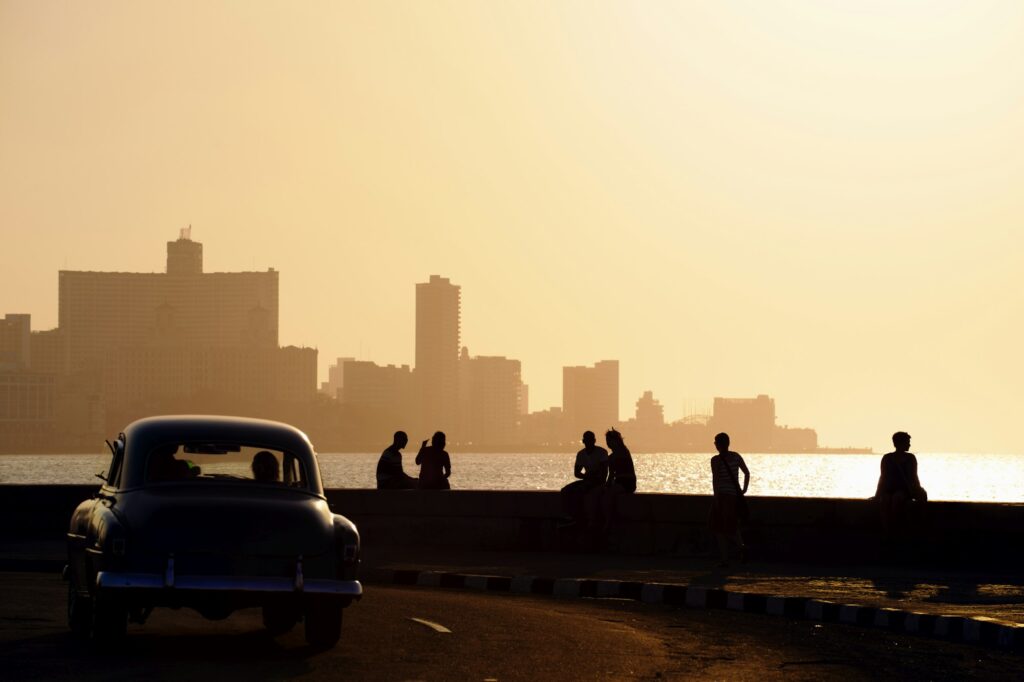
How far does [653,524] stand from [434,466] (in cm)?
360

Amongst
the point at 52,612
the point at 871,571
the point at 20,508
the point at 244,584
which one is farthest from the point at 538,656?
the point at 20,508

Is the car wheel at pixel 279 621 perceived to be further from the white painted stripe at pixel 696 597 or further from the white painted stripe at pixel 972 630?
the white painted stripe at pixel 972 630

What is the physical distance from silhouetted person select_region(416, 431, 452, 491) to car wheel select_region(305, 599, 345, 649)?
13.0m

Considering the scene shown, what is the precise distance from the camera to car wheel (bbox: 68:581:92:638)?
1471 cm

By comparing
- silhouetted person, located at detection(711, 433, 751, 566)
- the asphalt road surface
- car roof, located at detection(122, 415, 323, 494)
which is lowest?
the asphalt road surface

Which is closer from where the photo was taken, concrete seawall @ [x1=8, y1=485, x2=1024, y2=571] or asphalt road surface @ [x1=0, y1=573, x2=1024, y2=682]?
asphalt road surface @ [x1=0, y1=573, x2=1024, y2=682]

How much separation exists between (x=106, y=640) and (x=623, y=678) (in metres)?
4.00

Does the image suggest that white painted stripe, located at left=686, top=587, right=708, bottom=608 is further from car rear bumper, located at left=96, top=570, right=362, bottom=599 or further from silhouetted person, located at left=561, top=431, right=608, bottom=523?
car rear bumper, located at left=96, top=570, right=362, bottom=599

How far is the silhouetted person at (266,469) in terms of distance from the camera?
15.3 m

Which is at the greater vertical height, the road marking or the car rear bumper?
the car rear bumper

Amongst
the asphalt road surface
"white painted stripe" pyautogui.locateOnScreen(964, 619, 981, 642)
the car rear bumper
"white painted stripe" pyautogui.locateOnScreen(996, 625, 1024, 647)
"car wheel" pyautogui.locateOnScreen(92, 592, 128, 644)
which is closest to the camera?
the asphalt road surface

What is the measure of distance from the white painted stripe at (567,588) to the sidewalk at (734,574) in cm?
48

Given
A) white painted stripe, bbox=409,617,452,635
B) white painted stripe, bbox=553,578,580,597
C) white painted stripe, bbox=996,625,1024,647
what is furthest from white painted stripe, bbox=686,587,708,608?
white painted stripe, bbox=996,625,1024,647

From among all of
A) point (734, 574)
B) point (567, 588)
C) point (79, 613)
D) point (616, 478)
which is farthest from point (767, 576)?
point (79, 613)
